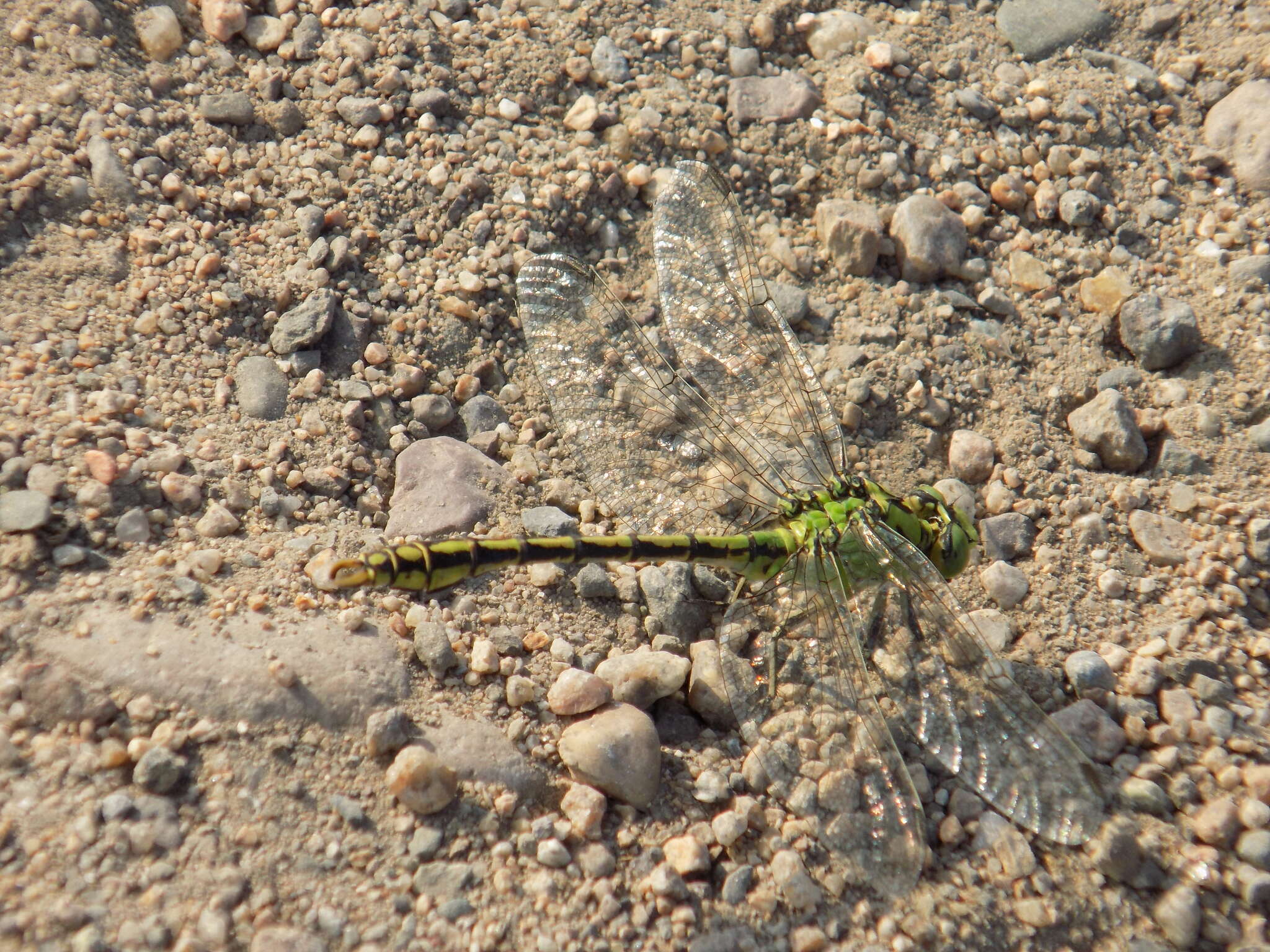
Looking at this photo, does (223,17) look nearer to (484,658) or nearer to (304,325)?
(304,325)

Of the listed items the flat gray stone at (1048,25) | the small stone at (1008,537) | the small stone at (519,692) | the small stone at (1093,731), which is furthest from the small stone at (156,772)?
the flat gray stone at (1048,25)

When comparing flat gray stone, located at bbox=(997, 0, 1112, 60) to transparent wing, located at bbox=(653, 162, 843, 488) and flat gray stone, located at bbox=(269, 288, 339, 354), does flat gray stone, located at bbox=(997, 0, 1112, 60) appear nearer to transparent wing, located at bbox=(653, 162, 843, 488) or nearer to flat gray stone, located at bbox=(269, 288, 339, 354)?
transparent wing, located at bbox=(653, 162, 843, 488)

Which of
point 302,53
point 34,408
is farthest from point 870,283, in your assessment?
point 34,408

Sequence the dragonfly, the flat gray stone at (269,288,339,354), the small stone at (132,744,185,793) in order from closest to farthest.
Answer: the small stone at (132,744,185,793) → the dragonfly → the flat gray stone at (269,288,339,354)

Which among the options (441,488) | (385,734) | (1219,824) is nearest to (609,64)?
(441,488)

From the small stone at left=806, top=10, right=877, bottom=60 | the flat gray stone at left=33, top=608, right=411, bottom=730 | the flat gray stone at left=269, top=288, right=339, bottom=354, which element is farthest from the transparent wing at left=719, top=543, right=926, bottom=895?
the small stone at left=806, top=10, right=877, bottom=60
